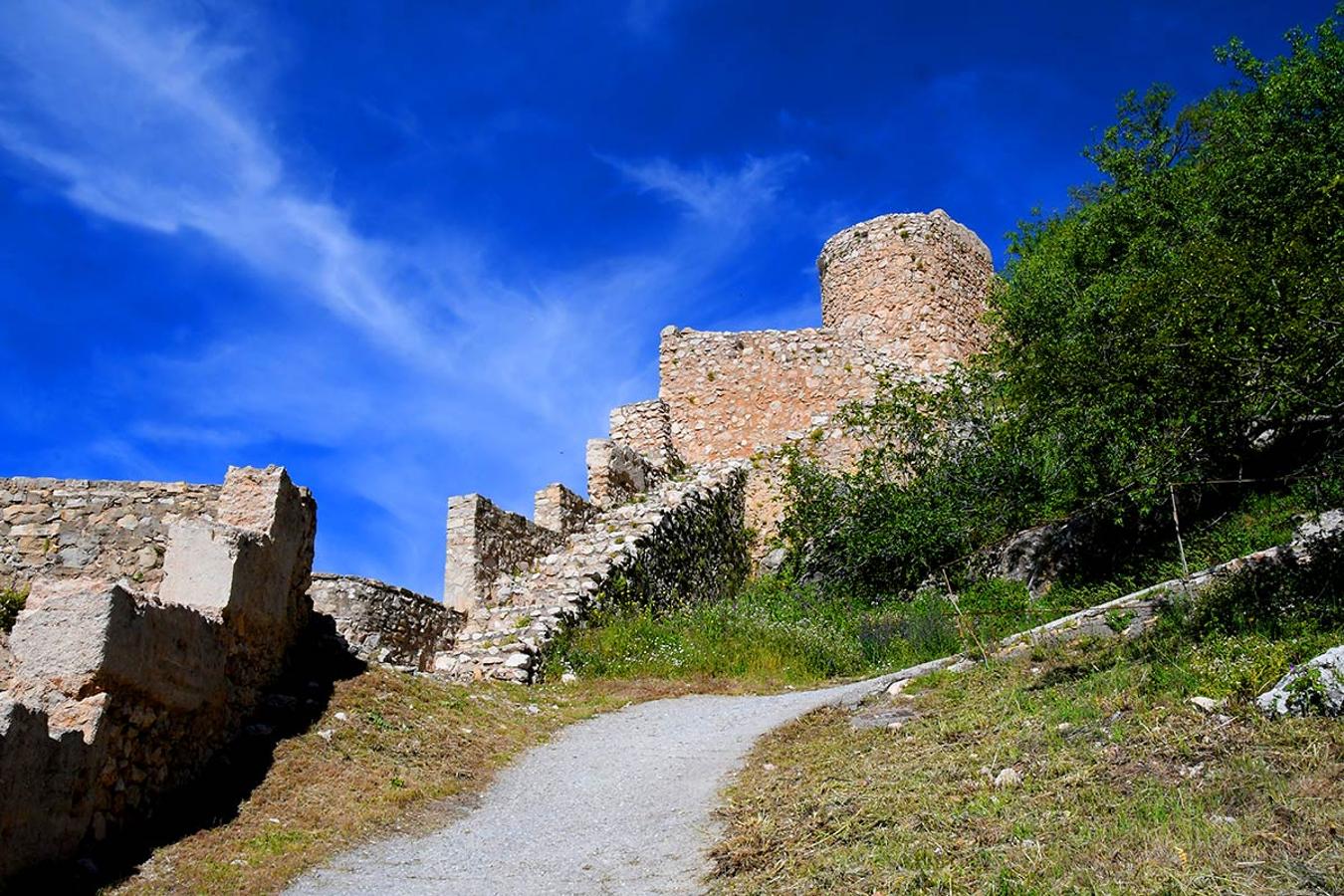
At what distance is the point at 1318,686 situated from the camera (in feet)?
19.2

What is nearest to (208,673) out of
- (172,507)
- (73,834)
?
(73,834)

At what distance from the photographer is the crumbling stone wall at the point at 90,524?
11.6m

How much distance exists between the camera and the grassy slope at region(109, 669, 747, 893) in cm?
595

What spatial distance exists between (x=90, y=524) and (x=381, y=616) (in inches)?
137

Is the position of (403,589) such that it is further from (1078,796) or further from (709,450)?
(1078,796)

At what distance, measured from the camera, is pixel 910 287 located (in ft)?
77.8

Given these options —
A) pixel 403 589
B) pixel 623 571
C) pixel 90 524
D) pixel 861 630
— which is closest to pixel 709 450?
pixel 623 571

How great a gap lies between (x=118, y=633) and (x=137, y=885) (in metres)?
1.44

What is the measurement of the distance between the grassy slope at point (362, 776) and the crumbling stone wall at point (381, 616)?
7.51 ft

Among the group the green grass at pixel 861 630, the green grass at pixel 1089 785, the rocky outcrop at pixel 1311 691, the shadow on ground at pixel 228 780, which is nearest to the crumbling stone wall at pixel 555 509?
the green grass at pixel 861 630

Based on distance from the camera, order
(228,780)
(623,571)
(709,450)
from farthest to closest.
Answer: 1. (709,450)
2. (623,571)
3. (228,780)

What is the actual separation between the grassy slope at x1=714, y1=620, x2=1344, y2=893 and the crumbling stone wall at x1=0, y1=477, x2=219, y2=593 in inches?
301

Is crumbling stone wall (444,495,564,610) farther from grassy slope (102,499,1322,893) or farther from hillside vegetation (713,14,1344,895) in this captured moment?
hillside vegetation (713,14,1344,895)

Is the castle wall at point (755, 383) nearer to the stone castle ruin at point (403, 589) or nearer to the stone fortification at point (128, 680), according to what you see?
the stone castle ruin at point (403, 589)
